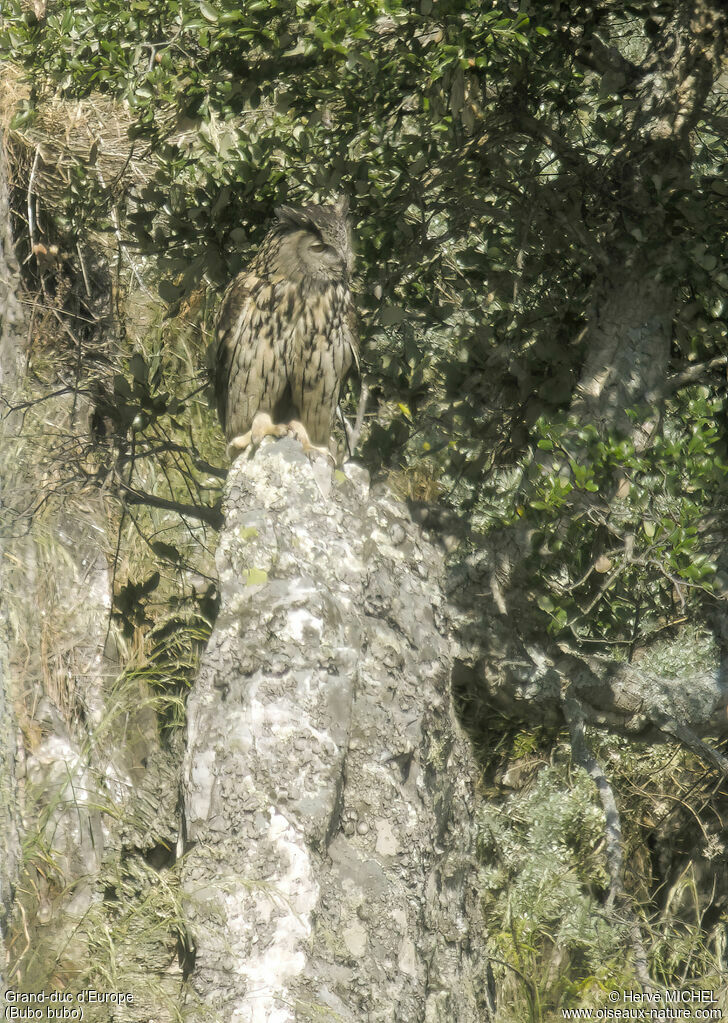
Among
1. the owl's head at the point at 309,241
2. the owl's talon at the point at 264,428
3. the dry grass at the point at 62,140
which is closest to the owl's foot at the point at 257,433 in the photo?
the owl's talon at the point at 264,428

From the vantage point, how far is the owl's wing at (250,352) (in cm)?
295

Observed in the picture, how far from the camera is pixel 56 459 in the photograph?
382 cm

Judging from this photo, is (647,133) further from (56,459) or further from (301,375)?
(56,459)

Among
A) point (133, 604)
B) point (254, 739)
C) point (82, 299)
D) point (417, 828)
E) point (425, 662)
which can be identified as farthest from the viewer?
point (82, 299)

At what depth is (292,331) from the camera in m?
2.96

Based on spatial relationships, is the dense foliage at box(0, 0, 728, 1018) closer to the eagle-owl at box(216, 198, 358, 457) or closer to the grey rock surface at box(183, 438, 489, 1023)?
the eagle-owl at box(216, 198, 358, 457)

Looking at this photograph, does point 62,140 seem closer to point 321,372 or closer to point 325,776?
point 321,372

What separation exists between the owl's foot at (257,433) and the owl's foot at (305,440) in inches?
0.9

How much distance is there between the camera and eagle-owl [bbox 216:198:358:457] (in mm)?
2895

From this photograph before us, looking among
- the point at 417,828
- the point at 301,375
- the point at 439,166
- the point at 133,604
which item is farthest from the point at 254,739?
the point at 439,166

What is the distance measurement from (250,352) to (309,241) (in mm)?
370

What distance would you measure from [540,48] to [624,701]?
2.08 meters

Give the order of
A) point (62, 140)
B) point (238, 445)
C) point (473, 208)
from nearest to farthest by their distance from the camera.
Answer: point (238, 445) < point (473, 208) < point (62, 140)

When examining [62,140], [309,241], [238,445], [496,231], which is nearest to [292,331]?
[309,241]
